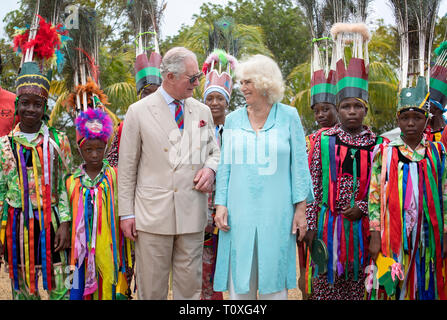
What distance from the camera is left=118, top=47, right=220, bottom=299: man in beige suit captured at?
12.2 ft

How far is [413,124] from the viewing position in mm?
4109

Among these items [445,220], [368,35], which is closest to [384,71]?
[368,35]

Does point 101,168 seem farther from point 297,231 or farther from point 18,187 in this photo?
point 297,231

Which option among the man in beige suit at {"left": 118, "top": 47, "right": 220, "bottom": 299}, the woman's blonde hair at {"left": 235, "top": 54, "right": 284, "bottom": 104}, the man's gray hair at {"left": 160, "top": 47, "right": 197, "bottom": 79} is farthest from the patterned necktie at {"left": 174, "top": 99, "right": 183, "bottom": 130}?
the woman's blonde hair at {"left": 235, "top": 54, "right": 284, "bottom": 104}

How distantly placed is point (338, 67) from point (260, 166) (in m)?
1.85

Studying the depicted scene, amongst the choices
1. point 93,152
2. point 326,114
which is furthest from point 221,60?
point 93,152

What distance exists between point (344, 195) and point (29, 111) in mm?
2859

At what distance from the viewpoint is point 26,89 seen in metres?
4.18

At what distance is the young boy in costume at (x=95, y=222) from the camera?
415 centimetres

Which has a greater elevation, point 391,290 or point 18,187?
point 18,187

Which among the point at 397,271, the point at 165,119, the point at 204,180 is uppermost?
the point at 165,119

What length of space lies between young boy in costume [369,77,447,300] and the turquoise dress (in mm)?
907

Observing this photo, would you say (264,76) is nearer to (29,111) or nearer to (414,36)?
(414,36)

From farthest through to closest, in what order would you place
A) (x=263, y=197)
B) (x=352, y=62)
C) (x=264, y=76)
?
(x=352, y=62)
(x=264, y=76)
(x=263, y=197)
